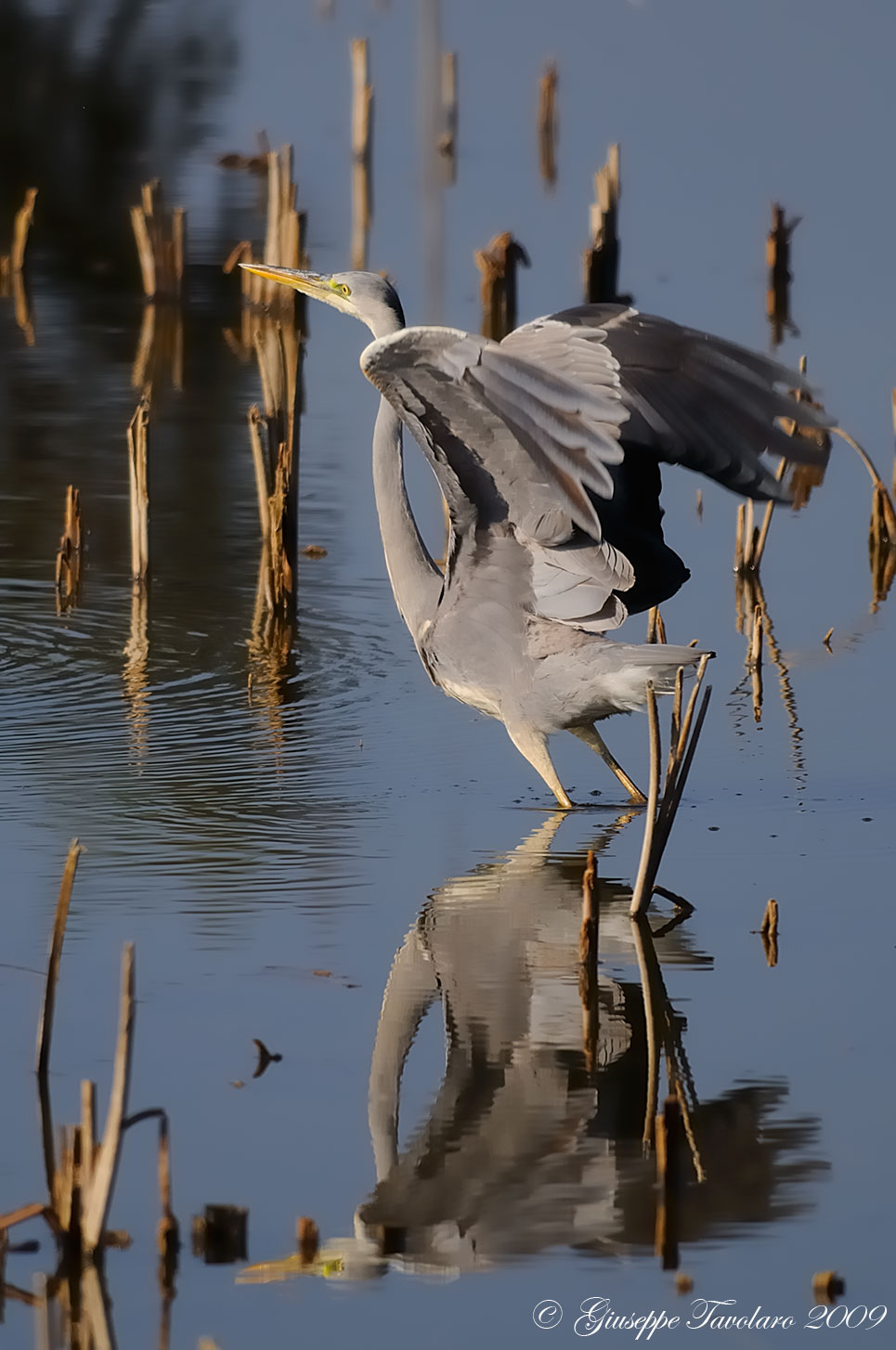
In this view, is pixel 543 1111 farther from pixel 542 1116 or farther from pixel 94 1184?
pixel 94 1184

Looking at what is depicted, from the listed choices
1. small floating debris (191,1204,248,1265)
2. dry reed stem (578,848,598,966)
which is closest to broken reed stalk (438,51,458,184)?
dry reed stem (578,848,598,966)

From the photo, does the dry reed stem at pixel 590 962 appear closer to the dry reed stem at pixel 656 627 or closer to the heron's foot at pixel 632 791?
the heron's foot at pixel 632 791

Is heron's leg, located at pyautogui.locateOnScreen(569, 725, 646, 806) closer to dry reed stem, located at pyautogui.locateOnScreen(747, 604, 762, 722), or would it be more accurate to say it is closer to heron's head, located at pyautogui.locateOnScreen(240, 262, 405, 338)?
dry reed stem, located at pyautogui.locateOnScreen(747, 604, 762, 722)

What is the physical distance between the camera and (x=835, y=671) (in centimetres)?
965

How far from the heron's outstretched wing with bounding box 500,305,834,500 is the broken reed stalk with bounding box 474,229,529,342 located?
8532 millimetres

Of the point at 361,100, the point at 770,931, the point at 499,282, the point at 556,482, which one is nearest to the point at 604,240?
the point at 499,282

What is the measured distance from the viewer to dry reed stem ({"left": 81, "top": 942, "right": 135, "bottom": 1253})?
169 inches

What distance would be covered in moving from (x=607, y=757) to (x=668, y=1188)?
3.34 metres

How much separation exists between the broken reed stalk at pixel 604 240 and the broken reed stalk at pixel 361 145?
8.54 ft

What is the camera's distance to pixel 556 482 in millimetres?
6207

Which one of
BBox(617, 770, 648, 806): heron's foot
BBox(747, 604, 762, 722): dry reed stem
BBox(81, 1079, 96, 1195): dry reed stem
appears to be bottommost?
BBox(81, 1079, 96, 1195): dry reed stem

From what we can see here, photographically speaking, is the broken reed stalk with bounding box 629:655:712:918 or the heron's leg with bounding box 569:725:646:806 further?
the heron's leg with bounding box 569:725:646:806

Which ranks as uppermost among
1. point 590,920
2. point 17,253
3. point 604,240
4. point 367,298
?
point 604,240

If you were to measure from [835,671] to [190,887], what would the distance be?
12.5ft
